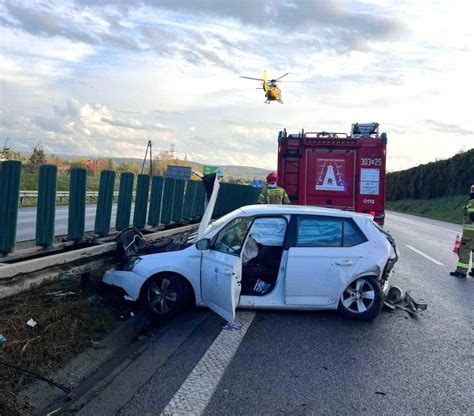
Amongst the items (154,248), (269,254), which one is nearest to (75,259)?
(154,248)

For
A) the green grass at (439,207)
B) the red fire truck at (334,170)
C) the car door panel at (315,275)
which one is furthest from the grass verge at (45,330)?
the green grass at (439,207)

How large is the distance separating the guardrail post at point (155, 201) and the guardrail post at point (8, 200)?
441 centimetres

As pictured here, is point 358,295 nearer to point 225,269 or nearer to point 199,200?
point 225,269

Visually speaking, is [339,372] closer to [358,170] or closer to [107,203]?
[107,203]

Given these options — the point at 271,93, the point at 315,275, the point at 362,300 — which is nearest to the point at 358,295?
the point at 362,300

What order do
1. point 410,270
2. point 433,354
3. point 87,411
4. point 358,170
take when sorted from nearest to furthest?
point 87,411 → point 433,354 → point 410,270 → point 358,170

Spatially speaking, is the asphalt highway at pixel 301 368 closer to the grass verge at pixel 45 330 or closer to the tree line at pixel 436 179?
the grass verge at pixel 45 330

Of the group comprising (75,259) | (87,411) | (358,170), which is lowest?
(87,411)

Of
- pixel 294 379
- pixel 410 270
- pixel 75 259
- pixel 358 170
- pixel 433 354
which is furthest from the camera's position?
pixel 358 170

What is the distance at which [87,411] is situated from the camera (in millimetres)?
3758

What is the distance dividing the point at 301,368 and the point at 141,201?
5.36 m

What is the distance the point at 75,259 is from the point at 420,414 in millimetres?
3939

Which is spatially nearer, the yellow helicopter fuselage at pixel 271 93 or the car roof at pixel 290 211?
the car roof at pixel 290 211

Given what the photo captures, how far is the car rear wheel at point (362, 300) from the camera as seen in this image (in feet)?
21.1
